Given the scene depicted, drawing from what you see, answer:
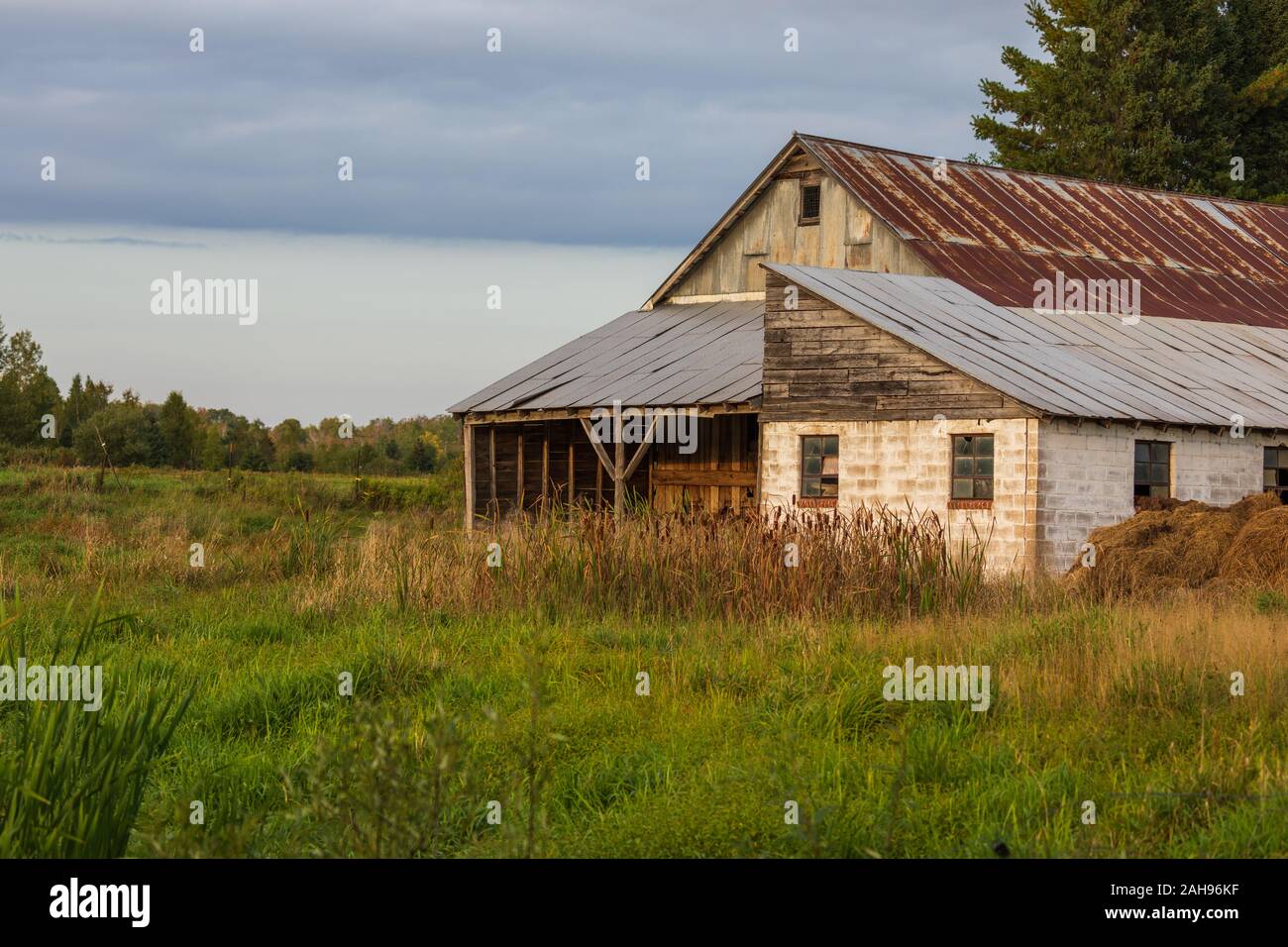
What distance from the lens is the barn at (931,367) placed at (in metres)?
19.6

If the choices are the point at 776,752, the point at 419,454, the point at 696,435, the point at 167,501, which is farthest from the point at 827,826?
the point at 419,454

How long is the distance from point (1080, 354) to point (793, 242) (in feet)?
29.7

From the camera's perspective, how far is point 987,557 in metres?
19.2

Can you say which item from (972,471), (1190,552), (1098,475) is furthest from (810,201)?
(1190,552)

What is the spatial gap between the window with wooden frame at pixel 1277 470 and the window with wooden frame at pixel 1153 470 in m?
2.60

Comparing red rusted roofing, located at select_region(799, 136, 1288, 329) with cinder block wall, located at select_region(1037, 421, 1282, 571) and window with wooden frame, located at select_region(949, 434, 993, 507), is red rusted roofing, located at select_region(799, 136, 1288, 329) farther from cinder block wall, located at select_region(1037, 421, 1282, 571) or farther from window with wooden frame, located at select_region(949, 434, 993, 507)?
window with wooden frame, located at select_region(949, 434, 993, 507)

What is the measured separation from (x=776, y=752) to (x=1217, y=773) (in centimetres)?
240

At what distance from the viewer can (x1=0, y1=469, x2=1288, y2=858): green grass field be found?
6988 millimetres

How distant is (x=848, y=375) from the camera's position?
2098 centimetres

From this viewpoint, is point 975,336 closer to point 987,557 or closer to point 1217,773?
point 987,557

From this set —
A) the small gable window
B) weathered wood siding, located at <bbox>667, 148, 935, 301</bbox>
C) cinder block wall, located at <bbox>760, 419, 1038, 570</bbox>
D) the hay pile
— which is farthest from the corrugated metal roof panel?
the small gable window

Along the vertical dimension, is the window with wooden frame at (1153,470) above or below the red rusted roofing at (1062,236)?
below

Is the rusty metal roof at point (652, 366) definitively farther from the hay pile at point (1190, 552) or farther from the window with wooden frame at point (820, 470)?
the hay pile at point (1190, 552)
